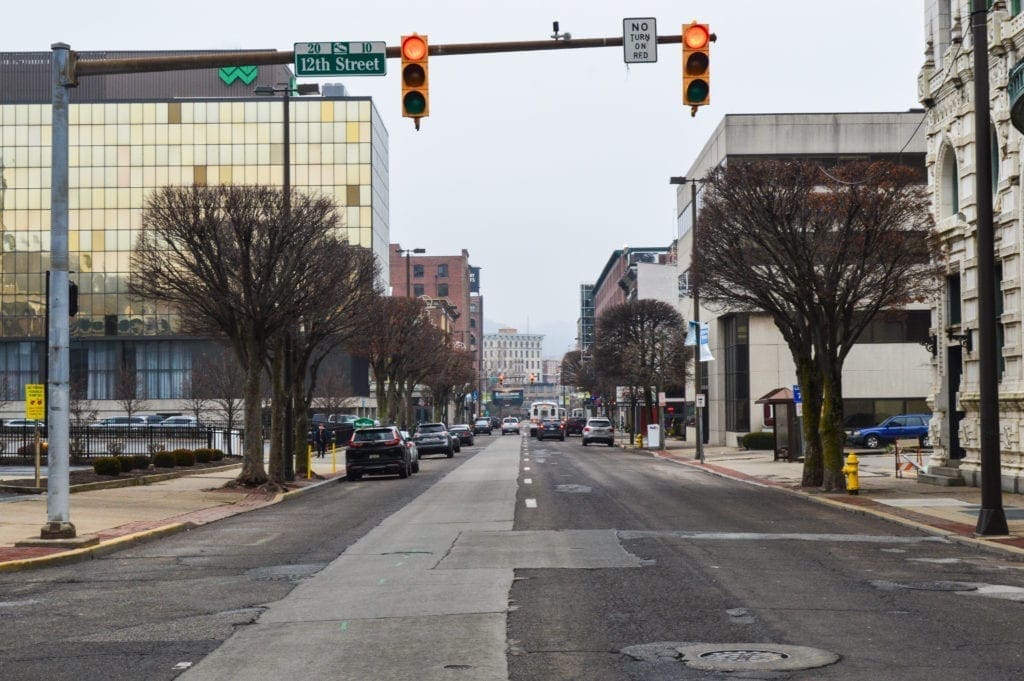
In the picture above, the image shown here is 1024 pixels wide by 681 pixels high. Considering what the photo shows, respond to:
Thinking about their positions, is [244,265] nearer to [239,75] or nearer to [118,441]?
[118,441]

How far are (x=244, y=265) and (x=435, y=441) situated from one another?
2475 centimetres

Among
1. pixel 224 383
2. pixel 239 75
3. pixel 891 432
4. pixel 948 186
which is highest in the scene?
pixel 239 75

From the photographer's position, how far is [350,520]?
2056 cm

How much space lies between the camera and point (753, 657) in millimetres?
8359

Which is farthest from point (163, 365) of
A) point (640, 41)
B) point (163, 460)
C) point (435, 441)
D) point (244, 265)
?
Answer: point (640, 41)

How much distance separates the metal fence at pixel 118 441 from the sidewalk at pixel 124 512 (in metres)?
8.68

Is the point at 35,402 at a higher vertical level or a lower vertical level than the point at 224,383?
lower

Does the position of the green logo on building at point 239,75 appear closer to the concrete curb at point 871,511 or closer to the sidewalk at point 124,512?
the concrete curb at point 871,511

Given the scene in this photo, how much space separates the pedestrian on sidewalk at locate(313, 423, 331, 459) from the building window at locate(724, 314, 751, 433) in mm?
21230

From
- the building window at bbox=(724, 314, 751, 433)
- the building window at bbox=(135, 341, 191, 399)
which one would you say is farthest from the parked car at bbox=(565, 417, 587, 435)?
the building window at bbox=(724, 314, 751, 433)

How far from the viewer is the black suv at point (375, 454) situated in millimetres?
35188

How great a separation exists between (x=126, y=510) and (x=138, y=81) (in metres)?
77.3

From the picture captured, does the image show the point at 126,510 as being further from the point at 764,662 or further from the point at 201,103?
the point at 201,103

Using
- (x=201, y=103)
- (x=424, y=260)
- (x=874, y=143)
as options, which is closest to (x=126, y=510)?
(x=874, y=143)
